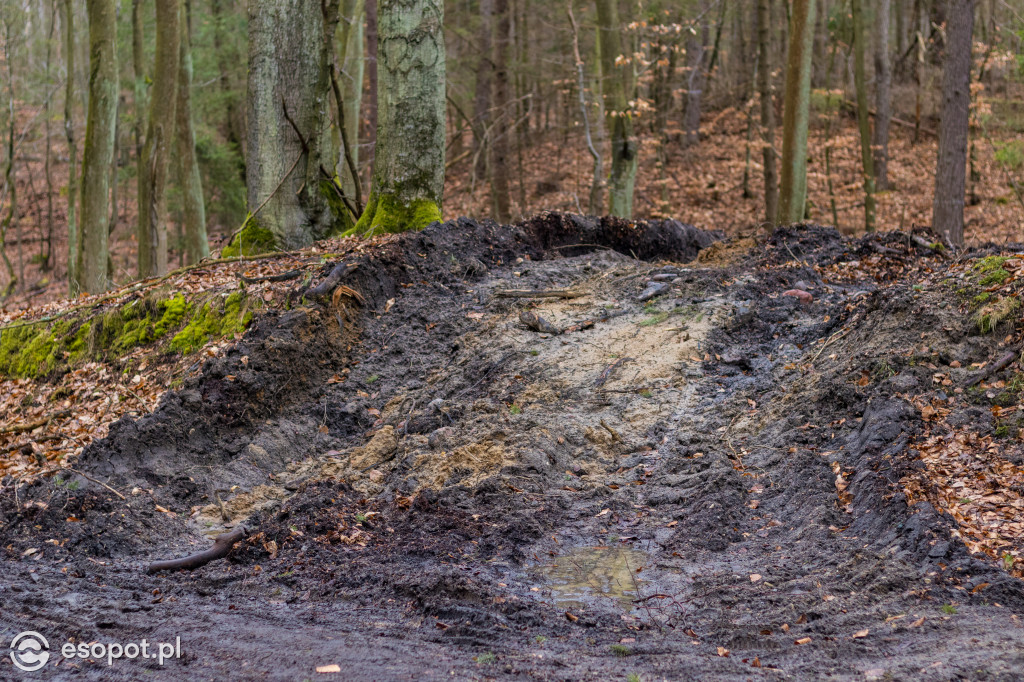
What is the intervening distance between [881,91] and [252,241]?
63.8 feet

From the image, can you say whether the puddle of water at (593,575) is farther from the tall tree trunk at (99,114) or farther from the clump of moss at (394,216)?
the tall tree trunk at (99,114)

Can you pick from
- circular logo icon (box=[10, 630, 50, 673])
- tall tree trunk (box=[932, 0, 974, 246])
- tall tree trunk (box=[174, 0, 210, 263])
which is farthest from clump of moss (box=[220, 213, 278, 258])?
tall tree trunk (box=[932, 0, 974, 246])

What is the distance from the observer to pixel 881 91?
71.2ft

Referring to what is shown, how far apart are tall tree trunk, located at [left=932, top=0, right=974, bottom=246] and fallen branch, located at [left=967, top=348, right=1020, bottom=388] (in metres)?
9.95

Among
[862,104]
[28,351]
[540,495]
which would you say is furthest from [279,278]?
[862,104]

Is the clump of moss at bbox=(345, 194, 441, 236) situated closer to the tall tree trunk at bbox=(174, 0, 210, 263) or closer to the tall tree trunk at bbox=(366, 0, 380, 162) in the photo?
the tall tree trunk at bbox=(174, 0, 210, 263)

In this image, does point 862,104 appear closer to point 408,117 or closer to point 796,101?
point 796,101

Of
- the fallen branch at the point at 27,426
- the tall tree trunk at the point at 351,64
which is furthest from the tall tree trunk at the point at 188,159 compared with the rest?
the fallen branch at the point at 27,426

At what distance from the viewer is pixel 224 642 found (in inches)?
143

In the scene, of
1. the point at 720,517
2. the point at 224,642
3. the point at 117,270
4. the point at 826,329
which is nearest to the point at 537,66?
the point at 117,270

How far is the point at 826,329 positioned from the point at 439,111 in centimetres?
520

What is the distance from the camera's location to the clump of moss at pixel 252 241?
9.55 meters

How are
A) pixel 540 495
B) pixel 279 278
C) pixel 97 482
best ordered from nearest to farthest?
1. pixel 97 482
2. pixel 540 495
3. pixel 279 278

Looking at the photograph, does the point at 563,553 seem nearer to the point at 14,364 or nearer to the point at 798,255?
the point at 798,255
